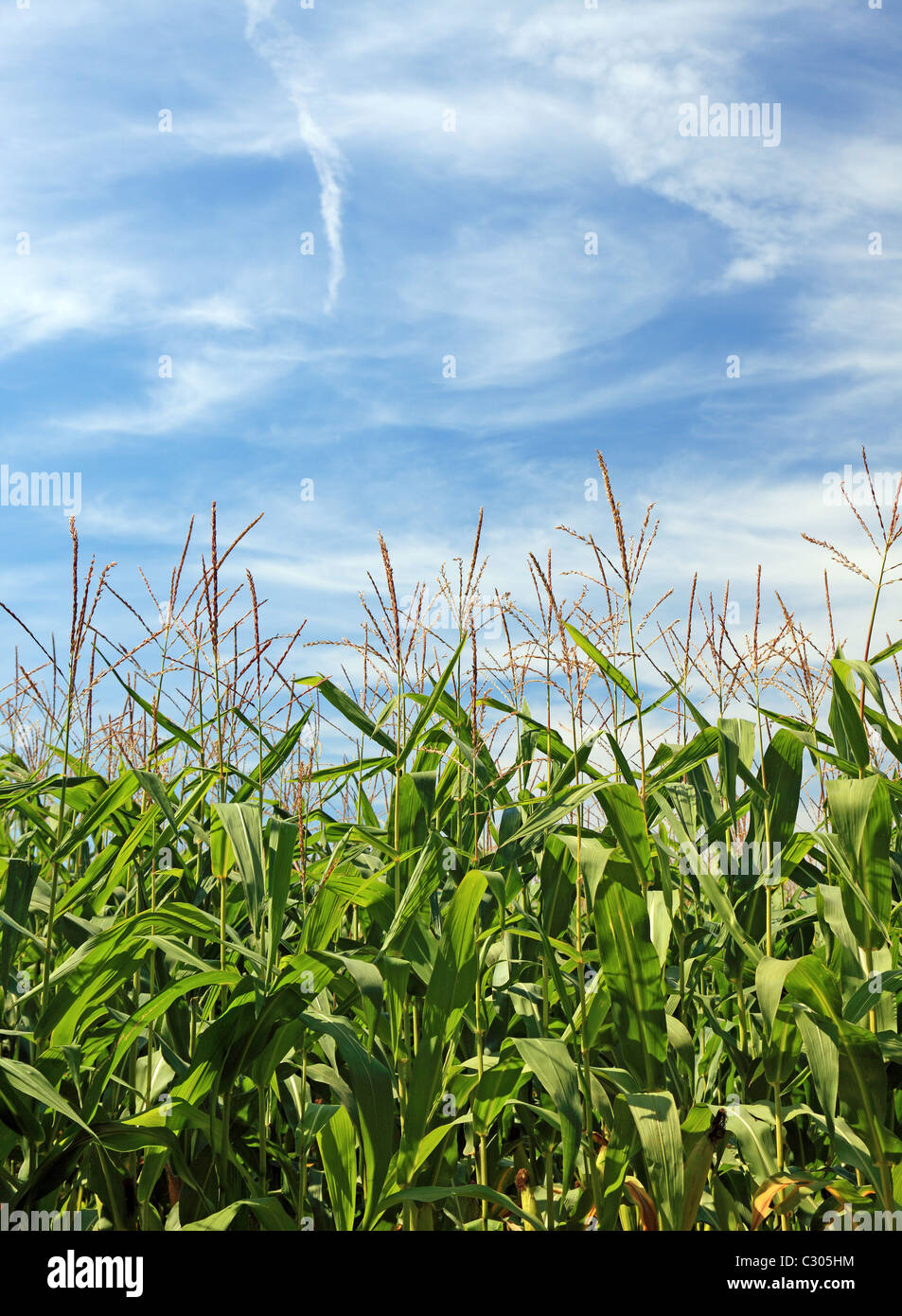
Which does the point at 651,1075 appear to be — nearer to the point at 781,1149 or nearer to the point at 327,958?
the point at 781,1149

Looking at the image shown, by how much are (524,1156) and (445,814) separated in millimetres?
953

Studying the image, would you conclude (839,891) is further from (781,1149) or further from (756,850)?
(781,1149)

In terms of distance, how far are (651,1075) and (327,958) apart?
82cm

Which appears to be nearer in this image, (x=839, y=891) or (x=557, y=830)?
(x=839, y=891)

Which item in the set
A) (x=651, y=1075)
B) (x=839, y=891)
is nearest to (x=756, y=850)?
(x=839, y=891)

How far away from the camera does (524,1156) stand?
8.01ft
